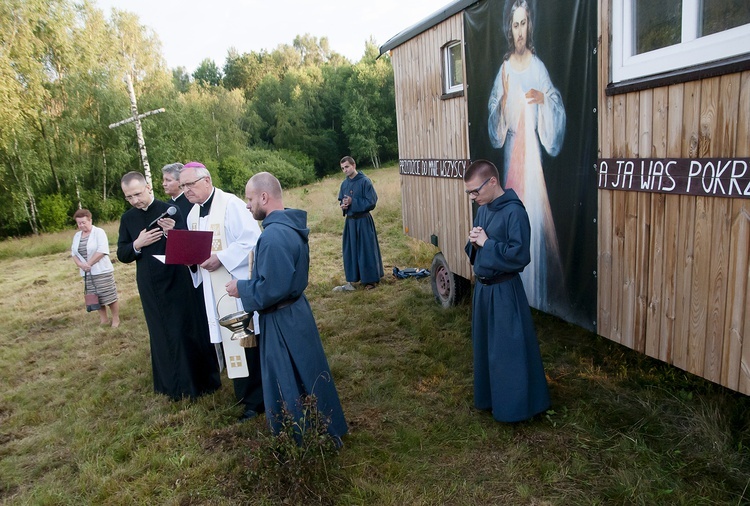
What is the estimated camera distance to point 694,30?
119 inches

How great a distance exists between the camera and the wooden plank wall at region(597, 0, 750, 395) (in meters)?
2.88

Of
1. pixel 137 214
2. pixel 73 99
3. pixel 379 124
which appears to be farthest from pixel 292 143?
pixel 137 214

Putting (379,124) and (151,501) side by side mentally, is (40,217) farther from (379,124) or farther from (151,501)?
(379,124)

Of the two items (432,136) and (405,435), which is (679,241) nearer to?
(405,435)

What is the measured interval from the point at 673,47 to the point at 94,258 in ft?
25.0

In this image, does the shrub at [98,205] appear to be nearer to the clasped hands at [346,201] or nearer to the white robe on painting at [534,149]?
the clasped hands at [346,201]

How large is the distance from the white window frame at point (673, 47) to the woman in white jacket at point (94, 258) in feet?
23.5

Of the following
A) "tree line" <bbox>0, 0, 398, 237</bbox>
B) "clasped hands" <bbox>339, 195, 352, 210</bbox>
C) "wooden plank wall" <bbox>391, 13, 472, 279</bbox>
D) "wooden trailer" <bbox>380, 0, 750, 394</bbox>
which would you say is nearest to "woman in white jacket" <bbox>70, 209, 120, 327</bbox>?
"clasped hands" <bbox>339, 195, 352, 210</bbox>

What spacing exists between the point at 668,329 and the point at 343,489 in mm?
2392

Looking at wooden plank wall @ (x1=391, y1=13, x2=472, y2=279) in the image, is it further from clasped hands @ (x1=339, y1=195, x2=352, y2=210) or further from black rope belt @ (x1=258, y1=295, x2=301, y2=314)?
black rope belt @ (x1=258, y1=295, x2=301, y2=314)

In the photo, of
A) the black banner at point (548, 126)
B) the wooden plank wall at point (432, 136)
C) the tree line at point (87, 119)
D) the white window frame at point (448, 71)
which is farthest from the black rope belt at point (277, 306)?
the tree line at point (87, 119)

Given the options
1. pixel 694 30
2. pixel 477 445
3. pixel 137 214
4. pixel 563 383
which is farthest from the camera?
pixel 137 214

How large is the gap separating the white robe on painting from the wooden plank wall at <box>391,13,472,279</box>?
3.20 feet

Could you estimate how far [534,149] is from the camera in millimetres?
4738
